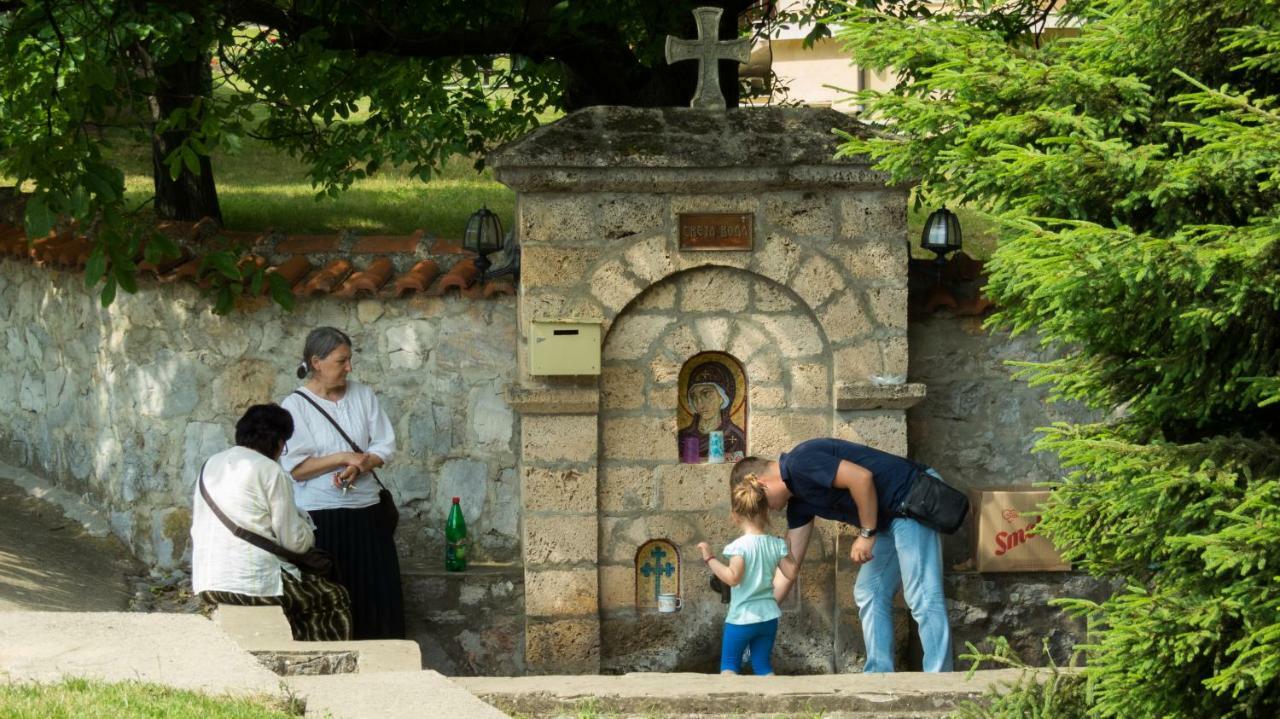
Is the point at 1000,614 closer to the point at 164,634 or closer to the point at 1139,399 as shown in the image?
the point at 1139,399

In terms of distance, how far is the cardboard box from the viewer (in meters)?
8.26

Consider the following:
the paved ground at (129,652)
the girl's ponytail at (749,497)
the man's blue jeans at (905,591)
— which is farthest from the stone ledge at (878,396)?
the paved ground at (129,652)

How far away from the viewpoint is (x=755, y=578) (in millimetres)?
7285

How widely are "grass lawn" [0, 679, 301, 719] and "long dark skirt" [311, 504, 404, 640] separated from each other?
259 centimetres

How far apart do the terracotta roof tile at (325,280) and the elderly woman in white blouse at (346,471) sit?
2.35ft

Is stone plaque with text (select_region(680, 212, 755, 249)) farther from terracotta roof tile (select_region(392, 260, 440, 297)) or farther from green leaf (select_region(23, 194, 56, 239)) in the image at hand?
A: green leaf (select_region(23, 194, 56, 239))

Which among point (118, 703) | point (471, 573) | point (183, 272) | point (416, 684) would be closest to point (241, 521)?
point (416, 684)

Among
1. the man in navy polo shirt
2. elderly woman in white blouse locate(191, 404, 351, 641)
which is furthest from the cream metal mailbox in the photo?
elderly woman in white blouse locate(191, 404, 351, 641)

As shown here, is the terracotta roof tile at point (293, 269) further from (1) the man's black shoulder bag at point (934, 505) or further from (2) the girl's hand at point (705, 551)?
(1) the man's black shoulder bag at point (934, 505)

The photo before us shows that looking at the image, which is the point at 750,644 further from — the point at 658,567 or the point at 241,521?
the point at 241,521

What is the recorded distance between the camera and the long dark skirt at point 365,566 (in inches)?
304

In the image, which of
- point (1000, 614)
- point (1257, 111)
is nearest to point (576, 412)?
point (1000, 614)

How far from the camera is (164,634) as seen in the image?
18.8ft

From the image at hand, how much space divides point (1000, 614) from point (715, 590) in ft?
5.24
